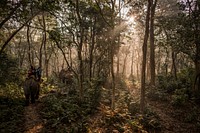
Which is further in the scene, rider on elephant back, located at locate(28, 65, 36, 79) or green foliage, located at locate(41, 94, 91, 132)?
rider on elephant back, located at locate(28, 65, 36, 79)

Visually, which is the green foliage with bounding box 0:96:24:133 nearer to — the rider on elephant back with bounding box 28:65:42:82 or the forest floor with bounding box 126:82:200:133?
the rider on elephant back with bounding box 28:65:42:82

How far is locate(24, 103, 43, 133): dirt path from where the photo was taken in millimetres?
9291

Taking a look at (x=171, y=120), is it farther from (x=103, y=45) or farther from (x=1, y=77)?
(x=103, y=45)

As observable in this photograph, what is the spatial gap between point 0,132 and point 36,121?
2.01 meters

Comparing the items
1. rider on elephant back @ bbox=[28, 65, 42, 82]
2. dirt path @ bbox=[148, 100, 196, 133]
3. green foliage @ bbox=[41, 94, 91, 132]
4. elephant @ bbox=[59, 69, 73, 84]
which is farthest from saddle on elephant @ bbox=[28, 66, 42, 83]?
elephant @ bbox=[59, 69, 73, 84]

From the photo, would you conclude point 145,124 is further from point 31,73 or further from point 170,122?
point 31,73

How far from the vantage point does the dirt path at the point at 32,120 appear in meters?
9.29

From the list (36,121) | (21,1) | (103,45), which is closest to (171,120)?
(36,121)

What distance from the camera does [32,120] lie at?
34.1ft

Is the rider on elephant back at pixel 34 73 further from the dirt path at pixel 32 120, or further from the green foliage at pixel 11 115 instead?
the dirt path at pixel 32 120

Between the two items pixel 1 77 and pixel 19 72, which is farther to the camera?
pixel 19 72

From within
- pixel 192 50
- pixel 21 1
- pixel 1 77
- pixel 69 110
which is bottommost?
pixel 69 110

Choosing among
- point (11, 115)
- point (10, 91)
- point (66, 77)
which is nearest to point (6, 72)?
point (10, 91)

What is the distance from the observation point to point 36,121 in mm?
10328
